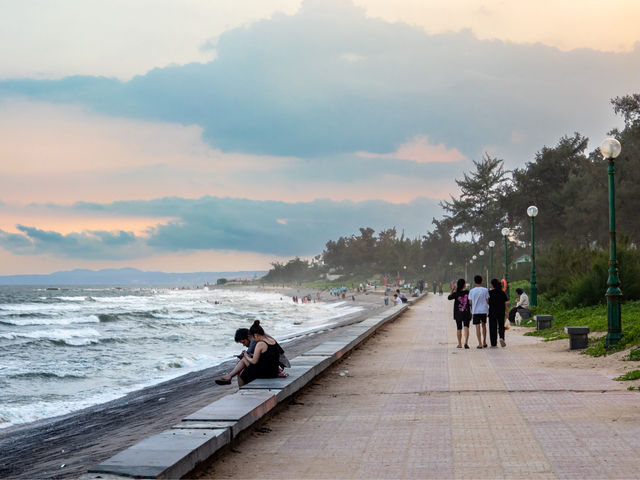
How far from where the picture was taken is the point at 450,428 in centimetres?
698

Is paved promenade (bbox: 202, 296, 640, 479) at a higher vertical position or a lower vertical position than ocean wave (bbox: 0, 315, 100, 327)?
higher

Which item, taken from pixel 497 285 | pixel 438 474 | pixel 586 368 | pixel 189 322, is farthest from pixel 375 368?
pixel 189 322

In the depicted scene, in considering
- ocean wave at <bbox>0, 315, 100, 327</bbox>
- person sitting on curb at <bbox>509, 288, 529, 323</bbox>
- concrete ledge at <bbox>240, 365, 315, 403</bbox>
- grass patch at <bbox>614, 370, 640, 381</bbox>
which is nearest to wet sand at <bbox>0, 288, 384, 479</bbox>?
concrete ledge at <bbox>240, 365, 315, 403</bbox>

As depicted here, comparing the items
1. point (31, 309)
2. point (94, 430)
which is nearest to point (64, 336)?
point (94, 430)

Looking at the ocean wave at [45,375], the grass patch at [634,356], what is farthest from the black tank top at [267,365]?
the ocean wave at [45,375]

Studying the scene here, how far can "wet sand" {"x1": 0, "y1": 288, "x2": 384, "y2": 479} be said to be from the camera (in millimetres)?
8500

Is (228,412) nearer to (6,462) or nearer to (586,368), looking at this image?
(6,462)

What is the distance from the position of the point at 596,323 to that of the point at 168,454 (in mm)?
14259

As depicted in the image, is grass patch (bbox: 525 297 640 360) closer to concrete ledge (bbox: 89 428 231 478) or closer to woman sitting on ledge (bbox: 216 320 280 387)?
woman sitting on ledge (bbox: 216 320 280 387)

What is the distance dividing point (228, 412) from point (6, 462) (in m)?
5.06

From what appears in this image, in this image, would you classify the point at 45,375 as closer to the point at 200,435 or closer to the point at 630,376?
the point at 200,435

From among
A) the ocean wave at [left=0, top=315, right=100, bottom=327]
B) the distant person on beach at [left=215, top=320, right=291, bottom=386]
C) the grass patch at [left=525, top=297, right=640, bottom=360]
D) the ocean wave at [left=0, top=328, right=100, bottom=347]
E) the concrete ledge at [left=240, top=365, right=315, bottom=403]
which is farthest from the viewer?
the ocean wave at [left=0, top=315, right=100, bottom=327]

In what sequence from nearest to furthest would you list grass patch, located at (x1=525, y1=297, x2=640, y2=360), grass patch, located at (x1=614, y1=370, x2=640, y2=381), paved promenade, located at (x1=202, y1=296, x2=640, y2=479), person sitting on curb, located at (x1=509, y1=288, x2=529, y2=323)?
paved promenade, located at (x1=202, y1=296, x2=640, y2=479), grass patch, located at (x1=614, y1=370, x2=640, y2=381), grass patch, located at (x1=525, y1=297, x2=640, y2=360), person sitting on curb, located at (x1=509, y1=288, x2=529, y2=323)

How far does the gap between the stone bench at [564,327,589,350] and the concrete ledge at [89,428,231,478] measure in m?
10.0
